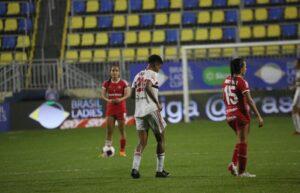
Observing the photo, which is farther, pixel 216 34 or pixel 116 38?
pixel 116 38

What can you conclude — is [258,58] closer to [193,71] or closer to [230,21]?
[193,71]

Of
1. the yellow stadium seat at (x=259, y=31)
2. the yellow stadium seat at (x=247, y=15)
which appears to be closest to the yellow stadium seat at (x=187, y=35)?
the yellow stadium seat at (x=247, y=15)

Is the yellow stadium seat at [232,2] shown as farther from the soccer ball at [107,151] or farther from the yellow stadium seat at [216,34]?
the soccer ball at [107,151]

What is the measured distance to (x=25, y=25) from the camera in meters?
32.8

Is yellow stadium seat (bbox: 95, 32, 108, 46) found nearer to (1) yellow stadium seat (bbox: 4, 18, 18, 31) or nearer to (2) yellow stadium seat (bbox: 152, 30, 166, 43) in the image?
(2) yellow stadium seat (bbox: 152, 30, 166, 43)

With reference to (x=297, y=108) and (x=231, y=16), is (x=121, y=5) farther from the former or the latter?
(x=297, y=108)

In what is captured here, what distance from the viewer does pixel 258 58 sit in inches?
1081

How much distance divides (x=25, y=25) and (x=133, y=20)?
16.7ft

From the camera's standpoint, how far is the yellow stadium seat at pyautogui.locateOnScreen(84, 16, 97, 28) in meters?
33.3

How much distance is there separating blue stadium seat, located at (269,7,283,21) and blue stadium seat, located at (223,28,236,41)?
6.53ft

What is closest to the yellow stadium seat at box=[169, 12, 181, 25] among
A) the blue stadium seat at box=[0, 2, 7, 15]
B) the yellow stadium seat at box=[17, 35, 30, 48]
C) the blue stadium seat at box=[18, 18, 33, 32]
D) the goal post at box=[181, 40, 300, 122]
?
the goal post at box=[181, 40, 300, 122]

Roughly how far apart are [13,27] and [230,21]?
10.2m

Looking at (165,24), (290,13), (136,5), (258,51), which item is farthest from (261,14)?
(136,5)

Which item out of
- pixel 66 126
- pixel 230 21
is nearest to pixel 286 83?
pixel 230 21
